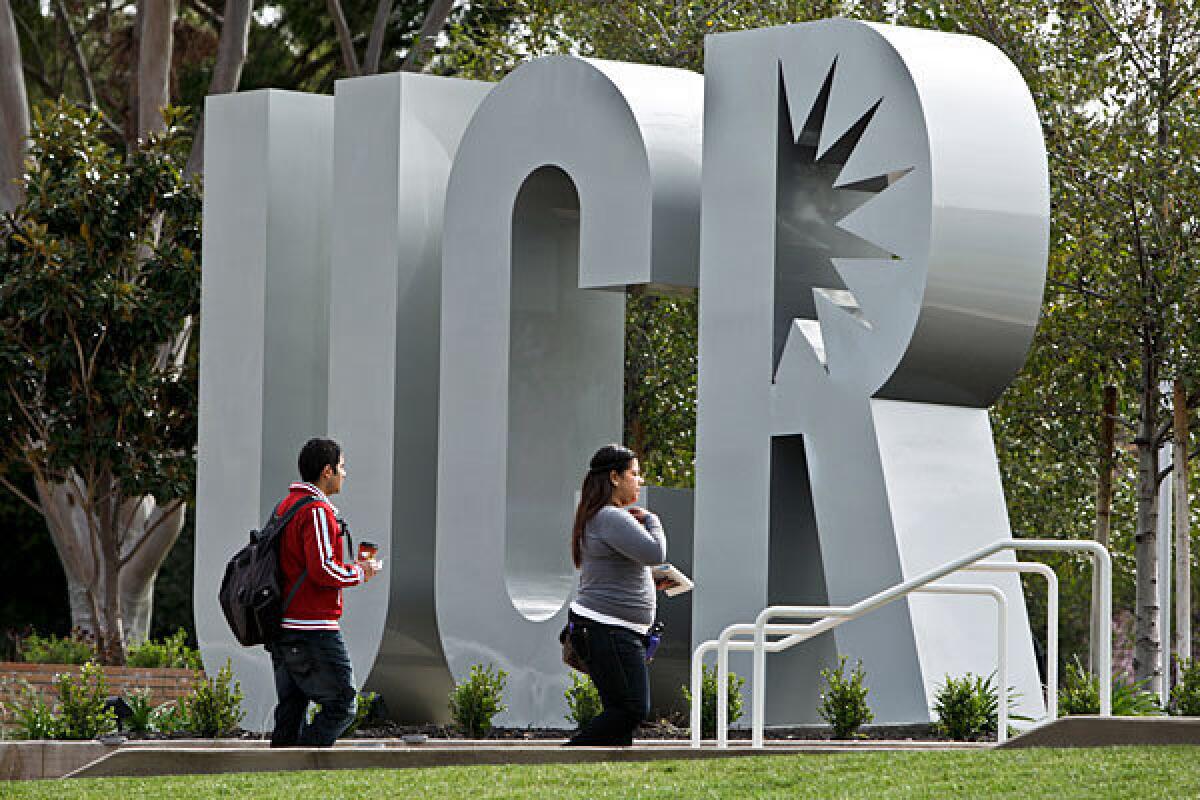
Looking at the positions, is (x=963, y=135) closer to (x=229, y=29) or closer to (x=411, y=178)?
(x=411, y=178)

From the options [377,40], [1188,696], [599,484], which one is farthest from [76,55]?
[599,484]

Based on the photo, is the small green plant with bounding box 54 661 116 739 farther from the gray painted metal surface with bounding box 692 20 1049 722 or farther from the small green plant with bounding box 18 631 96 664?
the small green plant with bounding box 18 631 96 664

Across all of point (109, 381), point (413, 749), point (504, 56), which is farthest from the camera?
point (504, 56)

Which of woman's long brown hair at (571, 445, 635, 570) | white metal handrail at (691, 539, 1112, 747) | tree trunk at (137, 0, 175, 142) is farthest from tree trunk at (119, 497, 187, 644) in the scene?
woman's long brown hair at (571, 445, 635, 570)

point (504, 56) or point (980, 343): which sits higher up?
point (504, 56)

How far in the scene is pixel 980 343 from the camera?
11852 mm

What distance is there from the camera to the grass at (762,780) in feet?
26.3

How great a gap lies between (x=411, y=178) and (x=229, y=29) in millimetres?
10289

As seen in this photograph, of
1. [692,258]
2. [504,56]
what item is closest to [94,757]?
[692,258]

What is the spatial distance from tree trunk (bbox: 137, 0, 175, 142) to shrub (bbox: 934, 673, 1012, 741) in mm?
14965

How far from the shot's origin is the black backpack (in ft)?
32.6

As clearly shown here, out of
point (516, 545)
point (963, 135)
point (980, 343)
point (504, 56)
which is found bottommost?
point (516, 545)

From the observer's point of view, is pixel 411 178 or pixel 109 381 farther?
pixel 109 381

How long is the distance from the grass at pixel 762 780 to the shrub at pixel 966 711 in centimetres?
177
